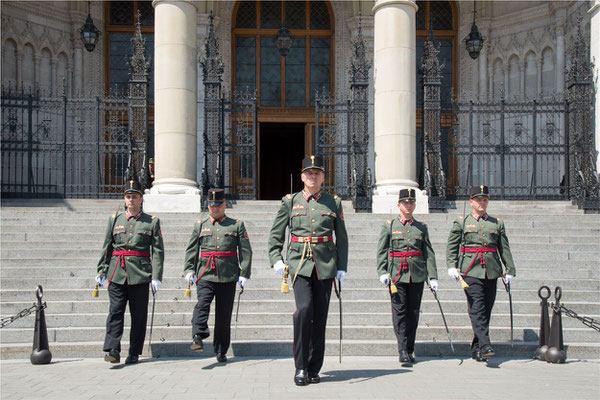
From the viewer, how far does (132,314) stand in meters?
7.79

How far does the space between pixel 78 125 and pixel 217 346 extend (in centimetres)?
1339

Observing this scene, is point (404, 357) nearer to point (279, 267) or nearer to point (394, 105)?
point (279, 267)

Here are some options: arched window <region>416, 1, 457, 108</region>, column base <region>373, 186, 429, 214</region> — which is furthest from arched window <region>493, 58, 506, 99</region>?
column base <region>373, 186, 429, 214</region>

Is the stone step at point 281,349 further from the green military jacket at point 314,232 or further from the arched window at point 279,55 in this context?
the arched window at point 279,55

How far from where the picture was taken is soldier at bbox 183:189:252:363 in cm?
770

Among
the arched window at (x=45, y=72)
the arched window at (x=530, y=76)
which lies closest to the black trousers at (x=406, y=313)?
the arched window at (x=530, y=76)

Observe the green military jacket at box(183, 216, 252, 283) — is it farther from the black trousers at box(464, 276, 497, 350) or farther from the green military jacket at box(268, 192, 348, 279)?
the black trousers at box(464, 276, 497, 350)

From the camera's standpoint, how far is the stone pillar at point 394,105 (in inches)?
589

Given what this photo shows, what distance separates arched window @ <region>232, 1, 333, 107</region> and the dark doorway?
185 centimetres

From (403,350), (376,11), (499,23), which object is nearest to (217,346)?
(403,350)

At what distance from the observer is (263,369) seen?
24.0 feet

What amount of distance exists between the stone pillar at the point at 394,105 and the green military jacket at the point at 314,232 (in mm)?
7858

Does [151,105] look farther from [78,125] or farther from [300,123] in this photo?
[300,123]

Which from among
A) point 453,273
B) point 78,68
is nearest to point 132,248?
point 453,273
